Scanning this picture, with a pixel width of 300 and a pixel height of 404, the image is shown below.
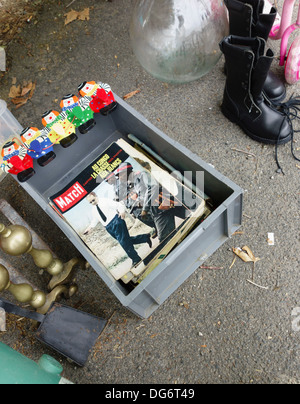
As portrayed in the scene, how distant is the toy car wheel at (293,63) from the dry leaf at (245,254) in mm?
732

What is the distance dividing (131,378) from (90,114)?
2.78 ft

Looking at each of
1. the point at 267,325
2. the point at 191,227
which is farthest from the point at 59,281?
the point at 267,325

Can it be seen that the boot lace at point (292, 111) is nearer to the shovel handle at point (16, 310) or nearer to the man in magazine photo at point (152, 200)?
the man in magazine photo at point (152, 200)

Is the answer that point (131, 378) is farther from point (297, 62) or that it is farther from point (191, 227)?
point (297, 62)

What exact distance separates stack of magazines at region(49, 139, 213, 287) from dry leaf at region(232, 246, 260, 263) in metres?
0.22

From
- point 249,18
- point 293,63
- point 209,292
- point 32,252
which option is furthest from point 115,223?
point 293,63

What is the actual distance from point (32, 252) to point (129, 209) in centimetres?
34

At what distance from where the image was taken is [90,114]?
1.15 meters

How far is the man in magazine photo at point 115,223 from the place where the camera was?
1088 millimetres

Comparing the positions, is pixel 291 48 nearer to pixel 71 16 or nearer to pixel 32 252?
pixel 71 16

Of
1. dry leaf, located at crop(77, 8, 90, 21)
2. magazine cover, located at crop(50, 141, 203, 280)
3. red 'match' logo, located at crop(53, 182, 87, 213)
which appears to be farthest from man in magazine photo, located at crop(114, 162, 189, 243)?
dry leaf, located at crop(77, 8, 90, 21)

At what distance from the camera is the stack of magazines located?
1074 mm

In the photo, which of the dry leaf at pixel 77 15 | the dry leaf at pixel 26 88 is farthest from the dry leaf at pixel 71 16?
the dry leaf at pixel 26 88

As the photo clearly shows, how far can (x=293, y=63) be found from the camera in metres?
1.42
